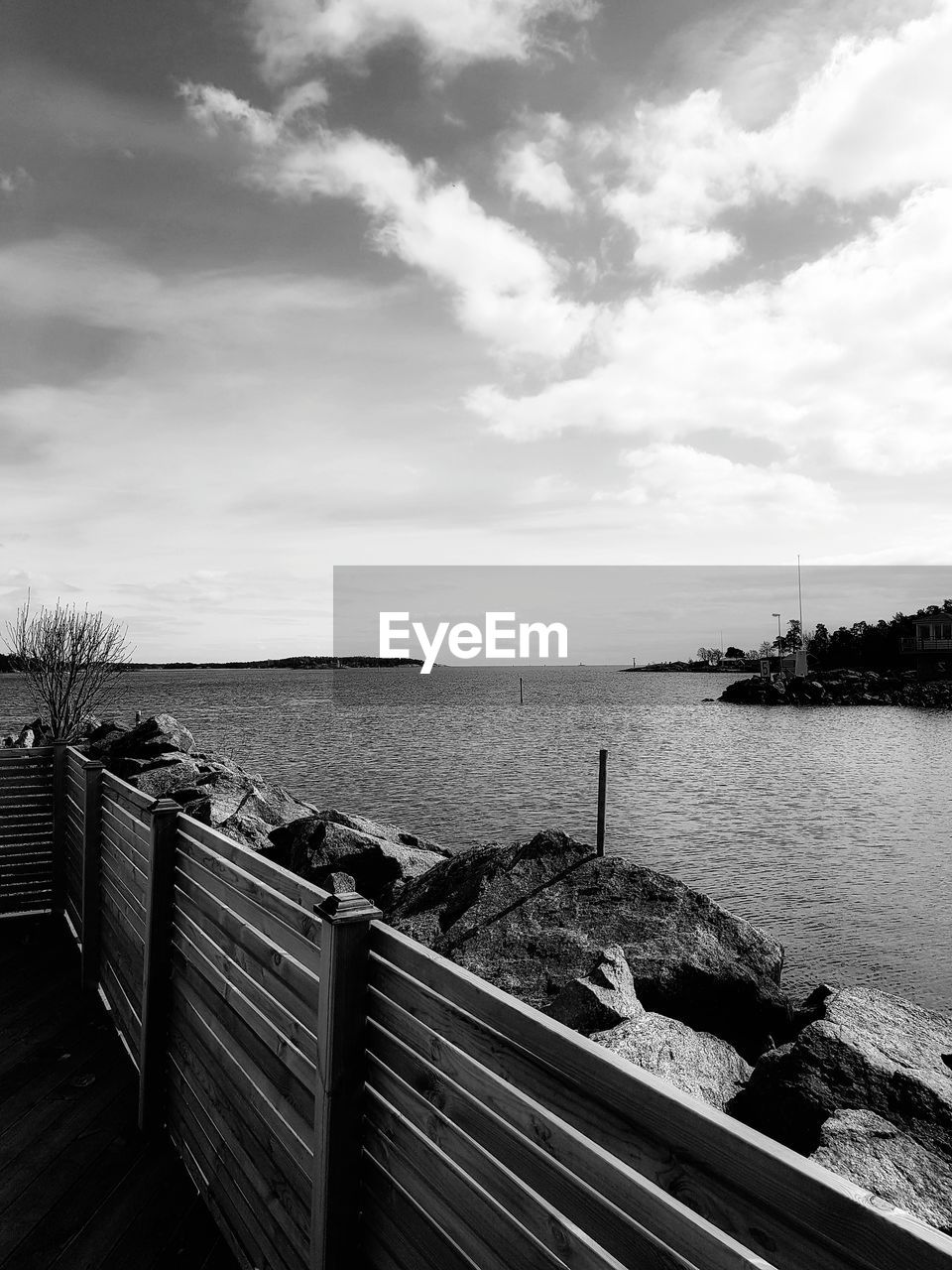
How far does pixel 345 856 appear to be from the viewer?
11812 mm

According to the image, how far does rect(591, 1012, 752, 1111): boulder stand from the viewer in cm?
529

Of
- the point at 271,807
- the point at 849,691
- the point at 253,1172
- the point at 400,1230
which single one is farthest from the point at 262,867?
the point at 849,691

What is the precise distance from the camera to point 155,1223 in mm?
3535

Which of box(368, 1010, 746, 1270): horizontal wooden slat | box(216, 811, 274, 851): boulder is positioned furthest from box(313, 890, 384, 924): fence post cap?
box(216, 811, 274, 851): boulder

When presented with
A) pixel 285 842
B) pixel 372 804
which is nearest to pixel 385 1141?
pixel 285 842

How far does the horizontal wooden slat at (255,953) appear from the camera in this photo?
8.80 ft

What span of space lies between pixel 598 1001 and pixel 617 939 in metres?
1.81

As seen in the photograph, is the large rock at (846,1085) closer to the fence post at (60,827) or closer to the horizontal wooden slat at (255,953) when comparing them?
the horizontal wooden slat at (255,953)

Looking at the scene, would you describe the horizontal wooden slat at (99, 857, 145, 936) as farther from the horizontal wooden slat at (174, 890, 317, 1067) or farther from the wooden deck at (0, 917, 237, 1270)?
the wooden deck at (0, 917, 237, 1270)

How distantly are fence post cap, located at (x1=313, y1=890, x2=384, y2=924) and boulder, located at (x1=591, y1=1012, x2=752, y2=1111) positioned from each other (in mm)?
3381

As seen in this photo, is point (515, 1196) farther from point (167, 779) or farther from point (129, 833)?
point (167, 779)

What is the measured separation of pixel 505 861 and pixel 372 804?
1609 cm

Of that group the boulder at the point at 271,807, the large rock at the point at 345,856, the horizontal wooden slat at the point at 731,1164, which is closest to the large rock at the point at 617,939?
the large rock at the point at 345,856

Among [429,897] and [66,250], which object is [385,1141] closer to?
[429,897]
